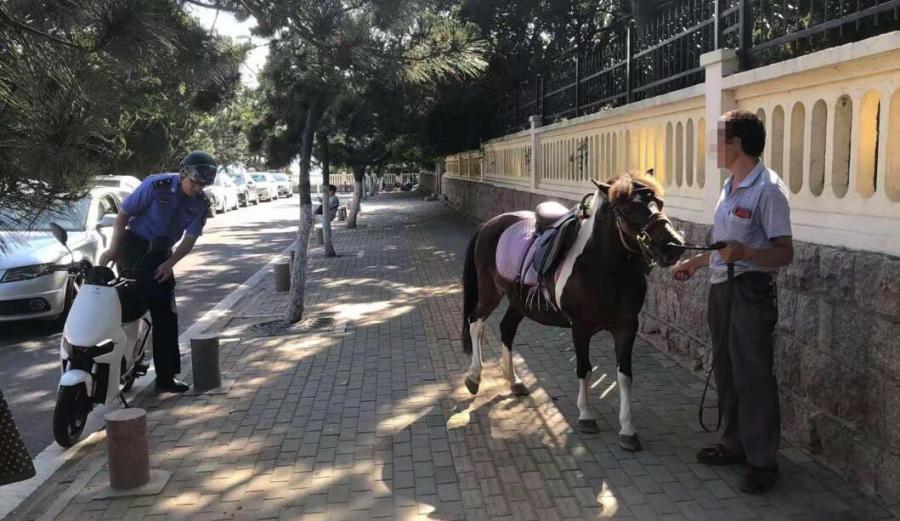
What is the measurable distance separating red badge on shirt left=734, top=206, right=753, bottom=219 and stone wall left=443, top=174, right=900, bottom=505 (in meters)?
0.63

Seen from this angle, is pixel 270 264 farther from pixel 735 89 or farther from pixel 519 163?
pixel 735 89

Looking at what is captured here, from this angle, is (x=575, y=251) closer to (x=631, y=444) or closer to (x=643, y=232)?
(x=643, y=232)

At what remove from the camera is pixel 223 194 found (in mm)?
33281

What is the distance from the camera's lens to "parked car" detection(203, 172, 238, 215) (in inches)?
1244

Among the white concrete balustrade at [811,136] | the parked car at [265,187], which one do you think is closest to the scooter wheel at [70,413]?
the white concrete balustrade at [811,136]

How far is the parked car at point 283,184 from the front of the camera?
4972 centimetres

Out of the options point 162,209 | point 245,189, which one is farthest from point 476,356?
point 245,189

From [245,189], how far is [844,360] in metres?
37.5

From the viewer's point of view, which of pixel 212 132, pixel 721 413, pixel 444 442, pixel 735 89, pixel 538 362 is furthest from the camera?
pixel 212 132

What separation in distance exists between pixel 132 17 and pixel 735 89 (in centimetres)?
404

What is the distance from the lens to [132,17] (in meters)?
3.06

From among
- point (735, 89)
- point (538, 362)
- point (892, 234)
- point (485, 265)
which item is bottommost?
point (538, 362)

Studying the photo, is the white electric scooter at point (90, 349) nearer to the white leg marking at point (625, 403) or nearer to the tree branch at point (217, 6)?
the tree branch at point (217, 6)

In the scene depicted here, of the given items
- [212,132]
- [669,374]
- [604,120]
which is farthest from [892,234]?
[212,132]
